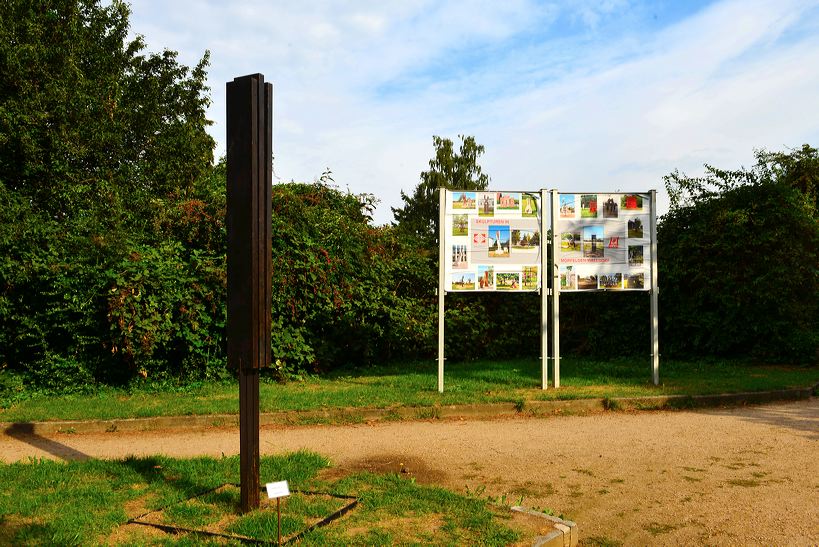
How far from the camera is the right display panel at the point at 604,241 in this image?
1027 centimetres

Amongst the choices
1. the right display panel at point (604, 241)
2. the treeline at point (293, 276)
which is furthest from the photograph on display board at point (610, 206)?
the treeline at point (293, 276)

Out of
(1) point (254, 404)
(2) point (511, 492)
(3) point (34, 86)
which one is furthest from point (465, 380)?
(3) point (34, 86)

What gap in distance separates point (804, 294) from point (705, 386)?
15.3 ft

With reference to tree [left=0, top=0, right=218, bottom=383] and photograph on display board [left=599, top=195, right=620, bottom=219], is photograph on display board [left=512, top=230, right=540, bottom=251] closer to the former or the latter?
photograph on display board [left=599, top=195, right=620, bottom=219]

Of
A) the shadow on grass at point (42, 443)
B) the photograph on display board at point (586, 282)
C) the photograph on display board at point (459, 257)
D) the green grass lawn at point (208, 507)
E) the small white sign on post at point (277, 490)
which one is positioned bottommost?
the shadow on grass at point (42, 443)

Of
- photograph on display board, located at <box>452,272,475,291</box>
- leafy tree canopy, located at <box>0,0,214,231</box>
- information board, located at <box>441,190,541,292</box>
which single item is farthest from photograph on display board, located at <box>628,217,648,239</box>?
leafy tree canopy, located at <box>0,0,214,231</box>

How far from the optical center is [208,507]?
190 inches

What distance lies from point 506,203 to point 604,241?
1.67m

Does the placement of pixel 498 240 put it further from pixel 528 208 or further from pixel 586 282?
pixel 586 282

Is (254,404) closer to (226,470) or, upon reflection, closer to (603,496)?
(226,470)

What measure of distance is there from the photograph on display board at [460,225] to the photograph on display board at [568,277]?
161cm

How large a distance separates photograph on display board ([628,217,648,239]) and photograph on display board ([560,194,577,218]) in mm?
922

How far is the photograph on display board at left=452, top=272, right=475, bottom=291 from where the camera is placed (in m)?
10.0

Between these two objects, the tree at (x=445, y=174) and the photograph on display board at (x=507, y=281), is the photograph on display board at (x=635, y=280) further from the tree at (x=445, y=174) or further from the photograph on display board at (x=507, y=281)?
the tree at (x=445, y=174)
